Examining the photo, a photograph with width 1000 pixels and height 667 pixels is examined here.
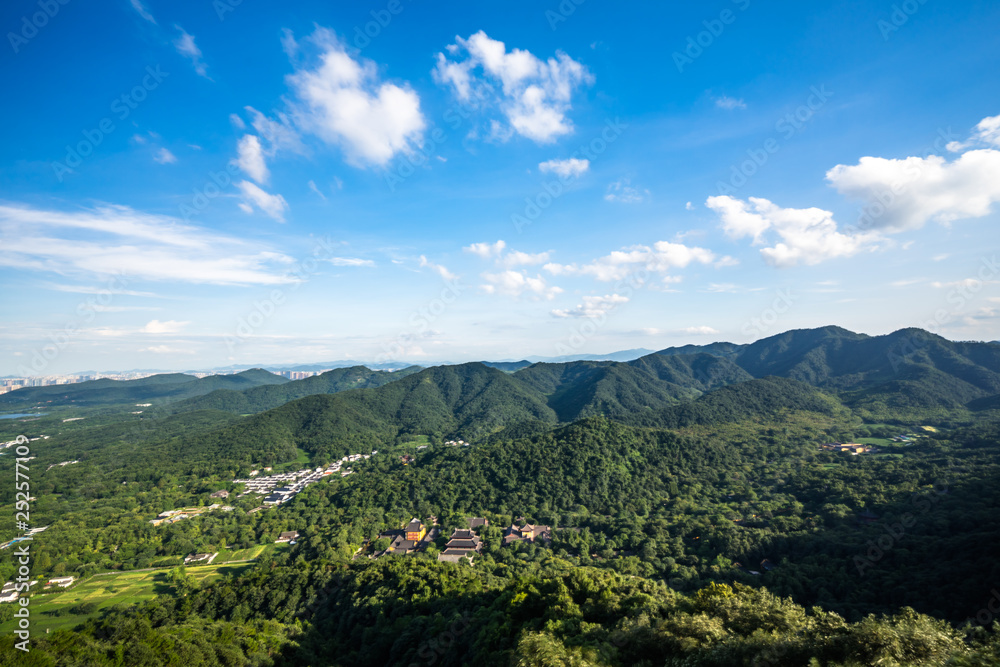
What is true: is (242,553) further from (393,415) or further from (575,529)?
(393,415)

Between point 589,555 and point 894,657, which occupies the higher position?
point 894,657

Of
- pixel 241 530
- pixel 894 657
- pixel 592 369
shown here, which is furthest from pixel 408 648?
pixel 592 369

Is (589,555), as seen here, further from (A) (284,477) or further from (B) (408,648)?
(A) (284,477)

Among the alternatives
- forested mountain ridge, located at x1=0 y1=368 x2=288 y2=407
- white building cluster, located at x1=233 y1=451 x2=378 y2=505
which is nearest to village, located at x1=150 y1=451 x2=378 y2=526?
white building cluster, located at x1=233 y1=451 x2=378 y2=505

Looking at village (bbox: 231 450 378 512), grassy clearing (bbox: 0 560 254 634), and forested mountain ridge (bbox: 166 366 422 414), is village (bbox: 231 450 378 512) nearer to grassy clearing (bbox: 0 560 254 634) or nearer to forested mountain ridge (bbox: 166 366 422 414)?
grassy clearing (bbox: 0 560 254 634)

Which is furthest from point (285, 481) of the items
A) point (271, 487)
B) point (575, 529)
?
point (575, 529)

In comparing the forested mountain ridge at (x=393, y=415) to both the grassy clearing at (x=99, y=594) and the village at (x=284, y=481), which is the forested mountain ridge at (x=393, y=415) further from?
the grassy clearing at (x=99, y=594)

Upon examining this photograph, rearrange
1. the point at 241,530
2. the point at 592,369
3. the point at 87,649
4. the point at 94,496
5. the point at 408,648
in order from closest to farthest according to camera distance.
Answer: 1. the point at 87,649
2. the point at 408,648
3. the point at 241,530
4. the point at 94,496
5. the point at 592,369
